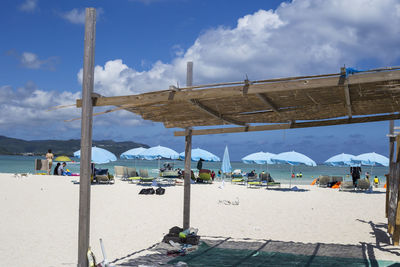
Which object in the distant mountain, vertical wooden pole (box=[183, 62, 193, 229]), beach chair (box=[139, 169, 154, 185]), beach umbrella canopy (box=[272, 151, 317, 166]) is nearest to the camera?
vertical wooden pole (box=[183, 62, 193, 229])

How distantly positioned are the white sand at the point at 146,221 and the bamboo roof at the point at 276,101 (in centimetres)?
211

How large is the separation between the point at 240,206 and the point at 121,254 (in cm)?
662

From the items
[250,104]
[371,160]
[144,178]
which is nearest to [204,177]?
[144,178]

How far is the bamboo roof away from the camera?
3971 mm

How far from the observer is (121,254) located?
5.83 metres

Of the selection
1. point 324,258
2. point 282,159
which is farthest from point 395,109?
point 282,159

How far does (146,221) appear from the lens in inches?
349

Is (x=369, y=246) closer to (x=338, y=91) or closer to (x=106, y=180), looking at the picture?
(x=338, y=91)

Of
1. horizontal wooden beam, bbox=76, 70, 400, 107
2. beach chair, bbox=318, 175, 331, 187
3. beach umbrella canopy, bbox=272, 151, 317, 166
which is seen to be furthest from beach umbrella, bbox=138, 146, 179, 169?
horizontal wooden beam, bbox=76, 70, 400, 107

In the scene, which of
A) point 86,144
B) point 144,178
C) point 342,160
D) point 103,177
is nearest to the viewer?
point 86,144

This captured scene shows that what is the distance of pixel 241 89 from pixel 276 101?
900 mm

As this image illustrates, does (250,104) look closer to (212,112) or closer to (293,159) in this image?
(212,112)

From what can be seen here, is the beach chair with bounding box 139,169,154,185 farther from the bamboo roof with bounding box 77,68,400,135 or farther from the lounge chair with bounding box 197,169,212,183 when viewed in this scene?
the bamboo roof with bounding box 77,68,400,135

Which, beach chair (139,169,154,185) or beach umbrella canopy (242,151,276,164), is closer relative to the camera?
beach chair (139,169,154,185)
